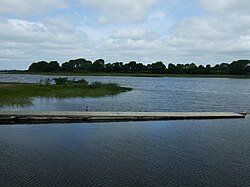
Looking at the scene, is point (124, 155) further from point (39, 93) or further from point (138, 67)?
point (138, 67)

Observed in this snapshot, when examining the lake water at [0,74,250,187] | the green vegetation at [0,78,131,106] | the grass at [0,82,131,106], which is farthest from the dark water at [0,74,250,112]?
the lake water at [0,74,250,187]

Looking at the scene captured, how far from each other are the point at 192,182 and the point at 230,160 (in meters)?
2.86

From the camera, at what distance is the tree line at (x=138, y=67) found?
144 meters

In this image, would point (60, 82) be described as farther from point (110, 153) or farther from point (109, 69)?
point (109, 69)

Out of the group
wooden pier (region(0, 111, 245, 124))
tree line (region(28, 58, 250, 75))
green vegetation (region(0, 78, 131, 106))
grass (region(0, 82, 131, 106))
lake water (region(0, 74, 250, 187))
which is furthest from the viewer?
tree line (region(28, 58, 250, 75))

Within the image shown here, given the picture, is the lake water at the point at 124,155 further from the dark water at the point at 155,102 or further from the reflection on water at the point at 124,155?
the dark water at the point at 155,102

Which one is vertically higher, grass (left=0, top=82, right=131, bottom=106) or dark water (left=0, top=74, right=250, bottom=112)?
grass (left=0, top=82, right=131, bottom=106)

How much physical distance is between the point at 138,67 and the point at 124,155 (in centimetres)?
15161

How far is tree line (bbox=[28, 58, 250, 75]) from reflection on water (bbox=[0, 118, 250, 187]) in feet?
433

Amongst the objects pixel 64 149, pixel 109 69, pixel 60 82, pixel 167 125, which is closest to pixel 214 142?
pixel 167 125

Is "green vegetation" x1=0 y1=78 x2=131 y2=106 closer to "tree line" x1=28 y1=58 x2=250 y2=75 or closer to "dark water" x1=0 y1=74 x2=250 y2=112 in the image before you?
"dark water" x1=0 y1=74 x2=250 y2=112

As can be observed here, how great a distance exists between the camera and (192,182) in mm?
8852

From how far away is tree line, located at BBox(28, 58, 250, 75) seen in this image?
144 meters

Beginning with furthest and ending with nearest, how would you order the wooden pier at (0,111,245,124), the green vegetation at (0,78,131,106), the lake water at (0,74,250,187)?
the green vegetation at (0,78,131,106) → the wooden pier at (0,111,245,124) → the lake water at (0,74,250,187)
